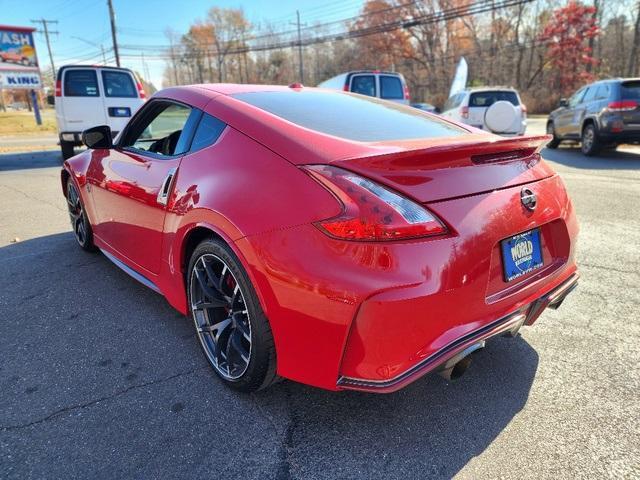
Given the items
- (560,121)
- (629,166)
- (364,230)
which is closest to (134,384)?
(364,230)

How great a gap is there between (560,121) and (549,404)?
12.5m

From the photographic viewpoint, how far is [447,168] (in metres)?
1.90

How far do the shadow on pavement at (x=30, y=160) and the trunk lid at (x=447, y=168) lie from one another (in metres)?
12.2

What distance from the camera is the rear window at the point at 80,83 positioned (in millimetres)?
10719

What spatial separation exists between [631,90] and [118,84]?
464 inches

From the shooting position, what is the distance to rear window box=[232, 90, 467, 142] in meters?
2.25

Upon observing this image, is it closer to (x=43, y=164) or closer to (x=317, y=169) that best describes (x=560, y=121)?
(x=317, y=169)

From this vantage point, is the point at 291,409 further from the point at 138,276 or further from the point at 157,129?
the point at 157,129

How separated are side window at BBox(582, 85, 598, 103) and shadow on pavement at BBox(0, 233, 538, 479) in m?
10.5

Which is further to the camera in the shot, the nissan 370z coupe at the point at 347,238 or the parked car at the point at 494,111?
the parked car at the point at 494,111

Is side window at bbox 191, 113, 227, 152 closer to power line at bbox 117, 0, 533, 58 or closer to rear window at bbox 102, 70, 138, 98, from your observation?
rear window at bbox 102, 70, 138, 98

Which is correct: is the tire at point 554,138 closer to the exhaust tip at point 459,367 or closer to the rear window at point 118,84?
the rear window at point 118,84

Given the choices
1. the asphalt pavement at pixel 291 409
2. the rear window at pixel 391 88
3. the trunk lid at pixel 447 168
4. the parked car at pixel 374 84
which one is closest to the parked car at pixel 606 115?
the parked car at pixel 374 84

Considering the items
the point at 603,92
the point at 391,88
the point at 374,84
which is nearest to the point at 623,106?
the point at 603,92
